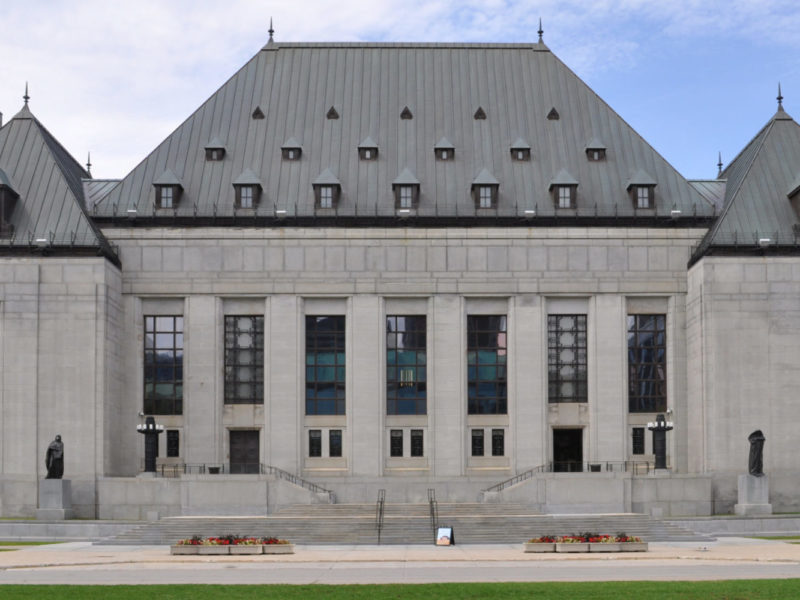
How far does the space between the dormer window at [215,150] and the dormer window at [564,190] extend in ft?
59.9

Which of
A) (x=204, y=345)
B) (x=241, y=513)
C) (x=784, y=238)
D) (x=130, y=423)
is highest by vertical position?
(x=784, y=238)

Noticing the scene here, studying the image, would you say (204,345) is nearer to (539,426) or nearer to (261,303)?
(261,303)

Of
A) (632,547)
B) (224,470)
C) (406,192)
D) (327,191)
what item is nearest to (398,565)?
(632,547)

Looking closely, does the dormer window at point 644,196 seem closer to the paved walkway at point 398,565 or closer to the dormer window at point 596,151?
the dormer window at point 596,151

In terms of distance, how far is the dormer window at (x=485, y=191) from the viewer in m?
64.5

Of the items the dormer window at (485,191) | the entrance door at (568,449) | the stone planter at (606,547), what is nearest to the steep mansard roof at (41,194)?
the dormer window at (485,191)

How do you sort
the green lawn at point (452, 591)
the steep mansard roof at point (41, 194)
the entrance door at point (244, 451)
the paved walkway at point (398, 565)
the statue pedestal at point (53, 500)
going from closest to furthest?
the green lawn at point (452, 591), the paved walkway at point (398, 565), the statue pedestal at point (53, 500), the steep mansard roof at point (41, 194), the entrance door at point (244, 451)

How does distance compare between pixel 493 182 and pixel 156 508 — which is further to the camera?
pixel 493 182

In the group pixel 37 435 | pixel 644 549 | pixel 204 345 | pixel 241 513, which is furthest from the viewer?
pixel 204 345

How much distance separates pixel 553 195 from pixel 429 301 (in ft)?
29.1

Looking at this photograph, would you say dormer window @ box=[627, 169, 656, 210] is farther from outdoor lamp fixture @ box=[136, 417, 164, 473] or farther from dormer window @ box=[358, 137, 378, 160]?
outdoor lamp fixture @ box=[136, 417, 164, 473]

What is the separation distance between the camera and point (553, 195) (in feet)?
213

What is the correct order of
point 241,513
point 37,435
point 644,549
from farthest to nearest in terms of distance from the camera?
point 37,435
point 241,513
point 644,549

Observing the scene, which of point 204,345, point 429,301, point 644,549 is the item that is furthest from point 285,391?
point 644,549
